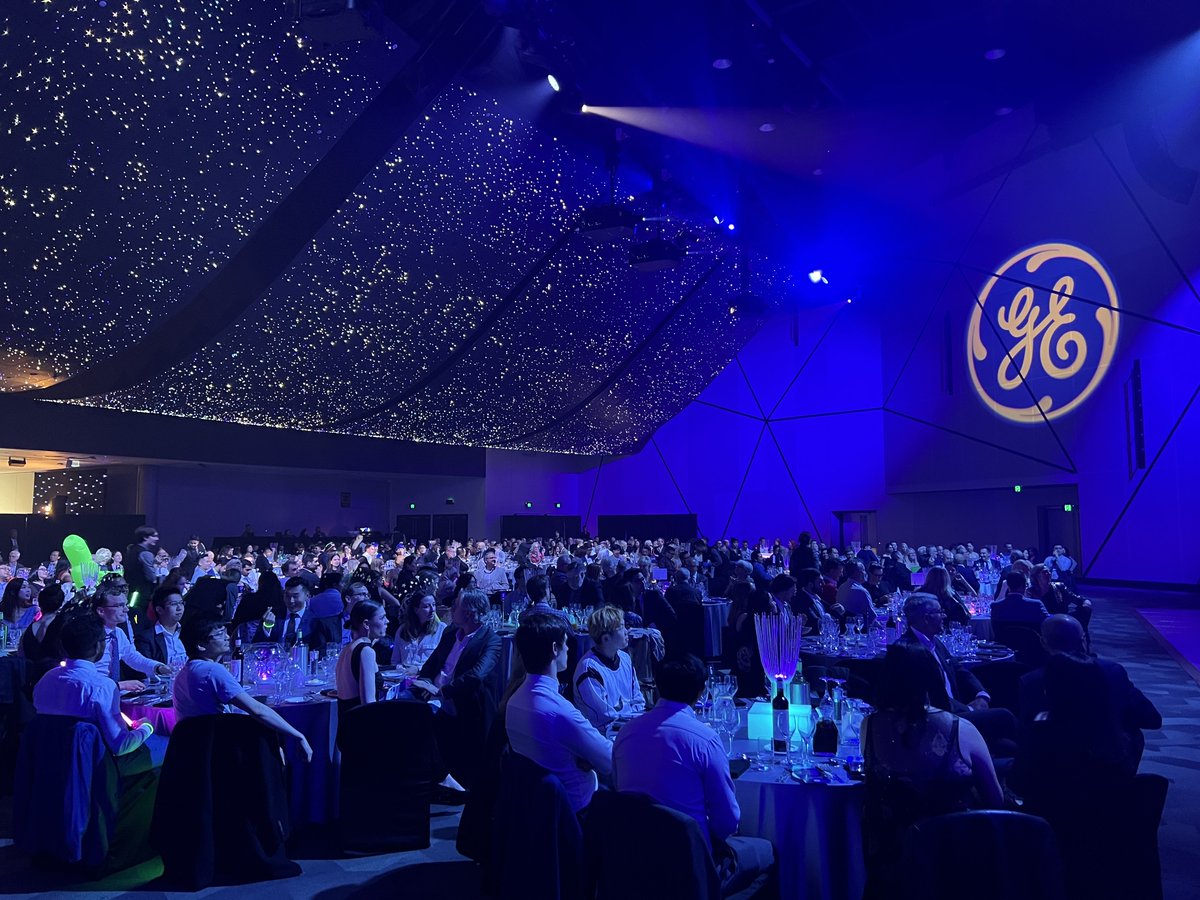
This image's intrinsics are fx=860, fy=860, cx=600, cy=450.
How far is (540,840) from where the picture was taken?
2.71 meters

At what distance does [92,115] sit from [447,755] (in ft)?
23.2

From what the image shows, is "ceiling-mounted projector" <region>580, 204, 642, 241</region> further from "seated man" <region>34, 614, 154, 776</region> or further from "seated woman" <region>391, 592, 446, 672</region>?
"seated man" <region>34, 614, 154, 776</region>

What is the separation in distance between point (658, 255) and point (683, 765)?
955 centimetres

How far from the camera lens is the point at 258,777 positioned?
3582 millimetres

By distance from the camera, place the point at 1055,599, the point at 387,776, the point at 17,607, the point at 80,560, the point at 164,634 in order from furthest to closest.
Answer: the point at 80,560, the point at 1055,599, the point at 17,607, the point at 164,634, the point at 387,776

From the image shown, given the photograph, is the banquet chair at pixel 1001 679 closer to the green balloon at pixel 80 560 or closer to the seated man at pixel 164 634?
the seated man at pixel 164 634

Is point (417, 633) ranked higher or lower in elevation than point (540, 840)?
higher

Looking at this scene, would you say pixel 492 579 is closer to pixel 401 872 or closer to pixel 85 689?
pixel 401 872

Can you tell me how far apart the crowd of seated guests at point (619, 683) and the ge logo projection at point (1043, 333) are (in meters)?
9.76

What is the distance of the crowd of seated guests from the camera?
2555mm

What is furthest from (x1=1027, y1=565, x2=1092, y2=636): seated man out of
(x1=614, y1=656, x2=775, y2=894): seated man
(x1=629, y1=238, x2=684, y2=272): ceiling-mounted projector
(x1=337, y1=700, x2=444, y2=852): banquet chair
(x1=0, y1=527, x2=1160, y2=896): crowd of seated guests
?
(x1=629, y1=238, x2=684, y2=272): ceiling-mounted projector

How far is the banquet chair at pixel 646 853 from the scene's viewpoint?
215 centimetres

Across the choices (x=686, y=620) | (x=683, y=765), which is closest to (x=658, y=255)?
(x=686, y=620)

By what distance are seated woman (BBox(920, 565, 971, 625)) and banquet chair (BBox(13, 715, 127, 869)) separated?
5260mm
